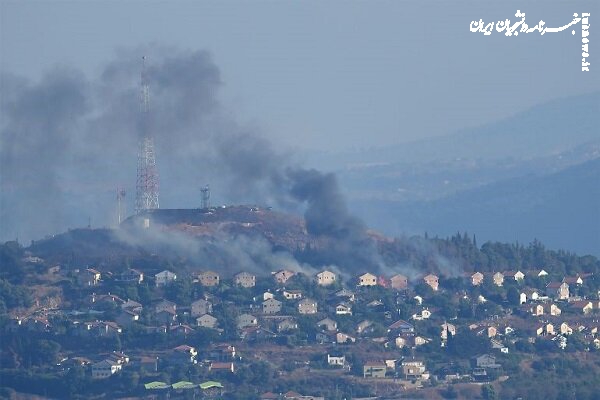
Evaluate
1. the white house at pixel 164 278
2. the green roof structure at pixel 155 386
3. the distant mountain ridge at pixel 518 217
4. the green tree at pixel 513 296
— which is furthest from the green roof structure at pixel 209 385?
the distant mountain ridge at pixel 518 217

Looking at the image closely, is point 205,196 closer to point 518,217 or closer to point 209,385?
point 209,385

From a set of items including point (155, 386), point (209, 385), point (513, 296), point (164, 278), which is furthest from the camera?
point (164, 278)

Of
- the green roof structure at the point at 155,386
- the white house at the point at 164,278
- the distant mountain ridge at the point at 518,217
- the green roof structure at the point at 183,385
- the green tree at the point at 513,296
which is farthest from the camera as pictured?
the distant mountain ridge at the point at 518,217

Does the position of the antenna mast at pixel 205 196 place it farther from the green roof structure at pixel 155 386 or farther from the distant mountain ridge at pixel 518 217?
the distant mountain ridge at pixel 518 217

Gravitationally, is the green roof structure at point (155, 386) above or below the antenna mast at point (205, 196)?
below

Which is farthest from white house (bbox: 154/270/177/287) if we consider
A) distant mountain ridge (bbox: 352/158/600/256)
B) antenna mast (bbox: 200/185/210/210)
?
distant mountain ridge (bbox: 352/158/600/256)

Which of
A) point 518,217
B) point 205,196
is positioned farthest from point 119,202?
point 518,217

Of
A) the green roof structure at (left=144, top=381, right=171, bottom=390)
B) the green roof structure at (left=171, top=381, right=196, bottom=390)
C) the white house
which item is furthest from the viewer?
the white house

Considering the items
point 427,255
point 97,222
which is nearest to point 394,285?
point 427,255

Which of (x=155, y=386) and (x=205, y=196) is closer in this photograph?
(x=155, y=386)

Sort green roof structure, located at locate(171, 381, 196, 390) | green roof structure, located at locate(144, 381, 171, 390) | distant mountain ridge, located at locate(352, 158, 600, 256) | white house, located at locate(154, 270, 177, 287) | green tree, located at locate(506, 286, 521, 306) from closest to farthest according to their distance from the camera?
1. green roof structure, located at locate(144, 381, 171, 390)
2. green roof structure, located at locate(171, 381, 196, 390)
3. green tree, located at locate(506, 286, 521, 306)
4. white house, located at locate(154, 270, 177, 287)
5. distant mountain ridge, located at locate(352, 158, 600, 256)

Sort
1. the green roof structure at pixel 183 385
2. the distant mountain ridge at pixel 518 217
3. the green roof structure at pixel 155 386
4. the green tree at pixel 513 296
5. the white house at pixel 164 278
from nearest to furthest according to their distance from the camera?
the green roof structure at pixel 155 386 → the green roof structure at pixel 183 385 → the green tree at pixel 513 296 → the white house at pixel 164 278 → the distant mountain ridge at pixel 518 217

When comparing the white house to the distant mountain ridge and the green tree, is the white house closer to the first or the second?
the green tree
